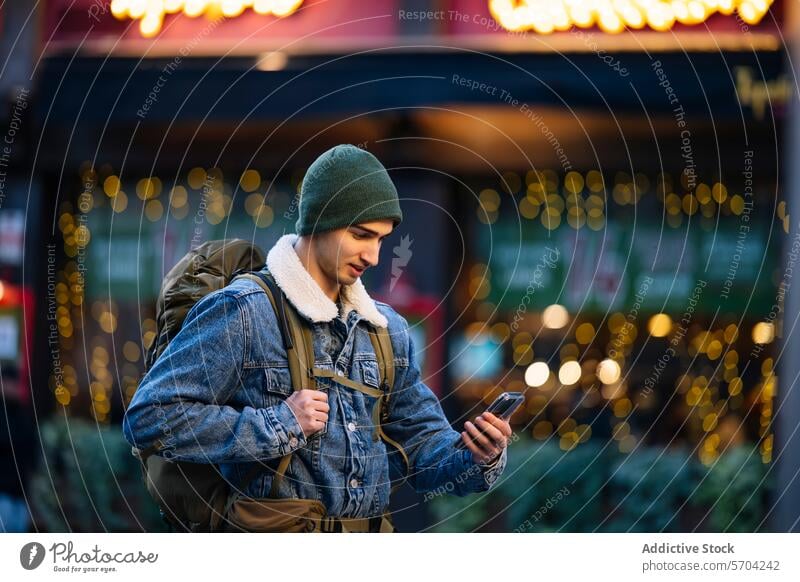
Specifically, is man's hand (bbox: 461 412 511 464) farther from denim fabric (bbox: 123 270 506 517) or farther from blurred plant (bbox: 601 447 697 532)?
blurred plant (bbox: 601 447 697 532)

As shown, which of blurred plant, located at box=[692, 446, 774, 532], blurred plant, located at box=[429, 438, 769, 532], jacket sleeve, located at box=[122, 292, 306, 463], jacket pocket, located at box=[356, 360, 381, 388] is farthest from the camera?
blurred plant, located at box=[429, 438, 769, 532]

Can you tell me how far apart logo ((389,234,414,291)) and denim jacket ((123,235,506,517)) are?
9.93 feet

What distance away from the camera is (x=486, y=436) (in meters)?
3.13

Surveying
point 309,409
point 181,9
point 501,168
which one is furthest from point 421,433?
point 181,9

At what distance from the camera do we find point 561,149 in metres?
7.11

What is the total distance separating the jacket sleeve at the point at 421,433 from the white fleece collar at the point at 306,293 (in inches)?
5.5

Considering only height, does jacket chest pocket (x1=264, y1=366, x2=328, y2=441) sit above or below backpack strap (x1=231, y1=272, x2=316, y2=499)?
below

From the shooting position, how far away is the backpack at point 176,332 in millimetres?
3158

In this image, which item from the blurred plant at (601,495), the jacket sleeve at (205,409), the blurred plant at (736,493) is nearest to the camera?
the jacket sleeve at (205,409)

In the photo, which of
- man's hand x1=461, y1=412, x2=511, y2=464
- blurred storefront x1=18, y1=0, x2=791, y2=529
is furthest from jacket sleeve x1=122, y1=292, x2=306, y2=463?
blurred storefront x1=18, y1=0, x2=791, y2=529

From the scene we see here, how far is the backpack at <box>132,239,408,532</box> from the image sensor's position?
3158 mm

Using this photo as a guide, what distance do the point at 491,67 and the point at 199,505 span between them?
425cm

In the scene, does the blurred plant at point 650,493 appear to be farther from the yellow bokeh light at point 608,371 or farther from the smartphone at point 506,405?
the smartphone at point 506,405
